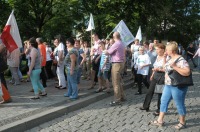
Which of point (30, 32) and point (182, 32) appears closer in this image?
point (30, 32)

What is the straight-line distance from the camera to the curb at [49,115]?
18.4 ft

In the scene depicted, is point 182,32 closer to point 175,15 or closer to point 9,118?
point 175,15

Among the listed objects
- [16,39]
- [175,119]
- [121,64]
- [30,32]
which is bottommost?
[175,119]

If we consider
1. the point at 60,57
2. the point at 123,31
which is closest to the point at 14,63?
the point at 60,57

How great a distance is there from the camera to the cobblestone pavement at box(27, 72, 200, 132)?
5852 millimetres

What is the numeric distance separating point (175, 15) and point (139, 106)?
93.2ft

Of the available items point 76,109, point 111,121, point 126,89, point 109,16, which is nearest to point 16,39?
point 76,109

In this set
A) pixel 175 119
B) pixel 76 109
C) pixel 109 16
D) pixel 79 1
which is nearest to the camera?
pixel 175 119

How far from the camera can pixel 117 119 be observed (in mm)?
6488

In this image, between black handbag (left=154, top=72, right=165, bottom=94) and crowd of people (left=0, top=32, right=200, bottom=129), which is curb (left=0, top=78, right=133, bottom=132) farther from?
black handbag (left=154, top=72, right=165, bottom=94)

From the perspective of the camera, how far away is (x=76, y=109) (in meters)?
7.43

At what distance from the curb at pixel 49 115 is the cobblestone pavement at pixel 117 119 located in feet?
0.40

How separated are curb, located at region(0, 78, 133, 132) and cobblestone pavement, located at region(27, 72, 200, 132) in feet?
0.40

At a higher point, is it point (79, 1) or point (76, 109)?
point (79, 1)
